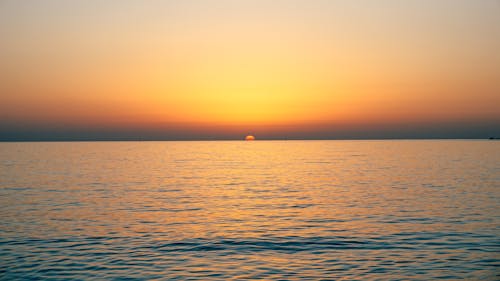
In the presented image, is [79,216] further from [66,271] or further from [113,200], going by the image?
[66,271]

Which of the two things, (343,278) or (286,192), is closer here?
(343,278)

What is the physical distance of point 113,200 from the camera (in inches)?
1882

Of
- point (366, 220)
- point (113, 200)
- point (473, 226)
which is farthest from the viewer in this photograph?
point (113, 200)

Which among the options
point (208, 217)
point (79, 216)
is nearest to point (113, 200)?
point (79, 216)

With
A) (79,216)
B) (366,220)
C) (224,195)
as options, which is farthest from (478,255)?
(224,195)

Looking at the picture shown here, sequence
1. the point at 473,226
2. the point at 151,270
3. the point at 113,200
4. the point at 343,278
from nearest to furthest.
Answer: the point at 343,278
the point at 151,270
the point at 473,226
the point at 113,200

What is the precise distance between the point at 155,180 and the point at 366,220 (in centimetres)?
4266

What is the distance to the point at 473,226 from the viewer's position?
32.9 meters

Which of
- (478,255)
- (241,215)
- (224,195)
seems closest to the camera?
(478,255)

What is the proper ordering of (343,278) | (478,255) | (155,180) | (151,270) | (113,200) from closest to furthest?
(343,278) < (151,270) < (478,255) < (113,200) < (155,180)

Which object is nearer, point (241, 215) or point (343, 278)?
point (343, 278)

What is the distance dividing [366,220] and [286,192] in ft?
66.2

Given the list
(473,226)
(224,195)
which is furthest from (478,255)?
(224,195)

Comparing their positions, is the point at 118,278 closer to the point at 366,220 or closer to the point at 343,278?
the point at 343,278
